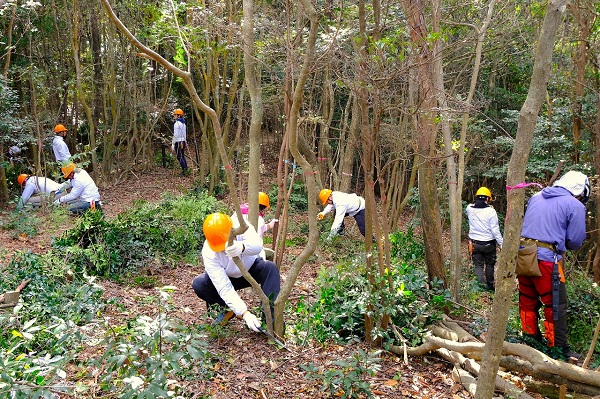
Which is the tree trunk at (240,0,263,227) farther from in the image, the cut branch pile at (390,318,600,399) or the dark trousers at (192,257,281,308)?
the cut branch pile at (390,318,600,399)

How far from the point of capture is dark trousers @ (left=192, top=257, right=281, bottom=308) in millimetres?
5016

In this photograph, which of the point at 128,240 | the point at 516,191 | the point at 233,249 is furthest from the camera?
the point at 128,240

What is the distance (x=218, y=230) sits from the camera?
4555 millimetres

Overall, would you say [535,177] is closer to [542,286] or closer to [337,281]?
[542,286]

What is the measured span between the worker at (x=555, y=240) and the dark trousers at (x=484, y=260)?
12.4ft

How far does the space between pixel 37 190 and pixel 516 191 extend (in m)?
8.50

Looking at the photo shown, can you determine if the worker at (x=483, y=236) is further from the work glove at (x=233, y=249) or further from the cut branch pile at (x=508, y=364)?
the work glove at (x=233, y=249)

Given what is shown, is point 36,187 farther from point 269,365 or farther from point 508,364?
point 508,364

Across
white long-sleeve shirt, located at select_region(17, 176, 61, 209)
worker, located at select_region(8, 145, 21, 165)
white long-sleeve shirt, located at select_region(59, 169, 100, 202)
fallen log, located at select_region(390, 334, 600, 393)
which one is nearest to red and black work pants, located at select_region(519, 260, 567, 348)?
fallen log, located at select_region(390, 334, 600, 393)

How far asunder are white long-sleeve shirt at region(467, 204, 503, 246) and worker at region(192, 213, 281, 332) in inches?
191

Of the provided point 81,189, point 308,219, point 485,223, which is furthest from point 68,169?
point 485,223

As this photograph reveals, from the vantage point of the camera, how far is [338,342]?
4805 mm

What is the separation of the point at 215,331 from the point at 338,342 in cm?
119

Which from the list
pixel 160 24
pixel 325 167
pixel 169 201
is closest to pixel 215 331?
pixel 160 24
